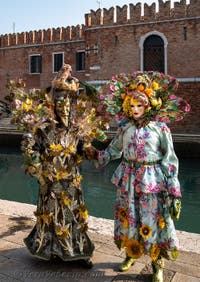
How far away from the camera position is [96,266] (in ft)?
8.82

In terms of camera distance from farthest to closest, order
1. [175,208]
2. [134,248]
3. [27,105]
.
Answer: [27,105] < [134,248] < [175,208]

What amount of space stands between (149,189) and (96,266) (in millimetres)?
807

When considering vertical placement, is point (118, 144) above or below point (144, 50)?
below

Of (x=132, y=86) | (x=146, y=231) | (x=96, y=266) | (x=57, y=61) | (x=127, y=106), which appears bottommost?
(x=96, y=266)

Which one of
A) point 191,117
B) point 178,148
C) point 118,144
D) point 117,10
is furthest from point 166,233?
point 117,10

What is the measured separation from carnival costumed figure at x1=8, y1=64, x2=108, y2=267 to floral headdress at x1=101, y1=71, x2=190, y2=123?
254mm

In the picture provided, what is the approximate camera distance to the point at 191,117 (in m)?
15.3

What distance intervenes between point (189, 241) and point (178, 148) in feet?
29.3

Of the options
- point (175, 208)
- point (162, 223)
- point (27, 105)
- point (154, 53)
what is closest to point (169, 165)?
point (175, 208)

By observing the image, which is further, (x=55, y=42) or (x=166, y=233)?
(x=55, y=42)

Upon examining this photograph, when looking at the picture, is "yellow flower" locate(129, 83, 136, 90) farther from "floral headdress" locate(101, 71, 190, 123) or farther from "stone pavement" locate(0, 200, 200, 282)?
"stone pavement" locate(0, 200, 200, 282)

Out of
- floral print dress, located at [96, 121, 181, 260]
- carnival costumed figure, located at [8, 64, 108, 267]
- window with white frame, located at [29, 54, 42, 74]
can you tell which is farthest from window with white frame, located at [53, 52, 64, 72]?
floral print dress, located at [96, 121, 181, 260]

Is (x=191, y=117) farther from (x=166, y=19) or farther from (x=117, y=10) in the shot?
(x=117, y=10)

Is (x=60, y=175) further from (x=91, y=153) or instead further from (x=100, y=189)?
(x=100, y=189)
